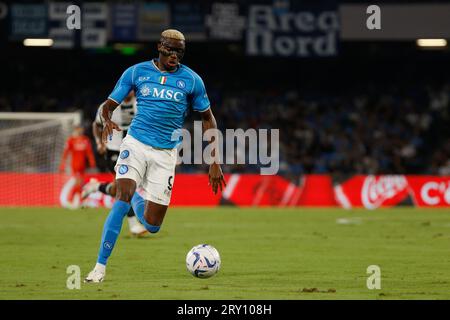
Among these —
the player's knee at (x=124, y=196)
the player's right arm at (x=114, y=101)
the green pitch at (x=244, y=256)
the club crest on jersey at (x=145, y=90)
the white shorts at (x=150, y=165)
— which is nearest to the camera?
the green pitch at (x=244, y=256)

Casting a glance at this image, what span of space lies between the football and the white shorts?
0.77 m

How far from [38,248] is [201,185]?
11.9 metres

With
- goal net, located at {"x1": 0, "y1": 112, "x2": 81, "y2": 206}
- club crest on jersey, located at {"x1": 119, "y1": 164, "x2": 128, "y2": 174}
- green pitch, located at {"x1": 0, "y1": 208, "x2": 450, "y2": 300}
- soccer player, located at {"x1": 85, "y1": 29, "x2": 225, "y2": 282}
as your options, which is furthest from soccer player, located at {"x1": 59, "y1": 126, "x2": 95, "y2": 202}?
club crest on jersey, located at {"x1": 119, "y1": 164, "x2": 128, "y2": 174}

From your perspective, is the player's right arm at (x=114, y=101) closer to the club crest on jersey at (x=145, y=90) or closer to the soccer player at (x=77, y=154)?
the club crest on jersey at (x=145, y=90)

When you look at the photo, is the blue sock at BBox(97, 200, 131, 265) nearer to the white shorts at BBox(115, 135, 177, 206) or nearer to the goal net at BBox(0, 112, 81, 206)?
the white shorts at BBox(115, 135, 177, 206)

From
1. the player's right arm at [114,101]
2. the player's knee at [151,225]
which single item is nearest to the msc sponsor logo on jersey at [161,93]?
the player's right arm at [114,101]

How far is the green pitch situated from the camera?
905 cm

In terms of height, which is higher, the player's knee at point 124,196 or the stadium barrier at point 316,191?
the stadium barrier at point 316,191

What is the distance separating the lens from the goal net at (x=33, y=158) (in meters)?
24.5

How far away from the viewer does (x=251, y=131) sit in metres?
32.1

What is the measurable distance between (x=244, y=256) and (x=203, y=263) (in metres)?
2.85

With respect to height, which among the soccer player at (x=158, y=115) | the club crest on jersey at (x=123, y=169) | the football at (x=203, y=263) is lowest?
the football at (x=203, y=263)

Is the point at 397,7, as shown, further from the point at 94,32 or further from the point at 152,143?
the point at 152,143

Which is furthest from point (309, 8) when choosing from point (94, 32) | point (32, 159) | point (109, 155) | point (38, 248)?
point (38, 248)
